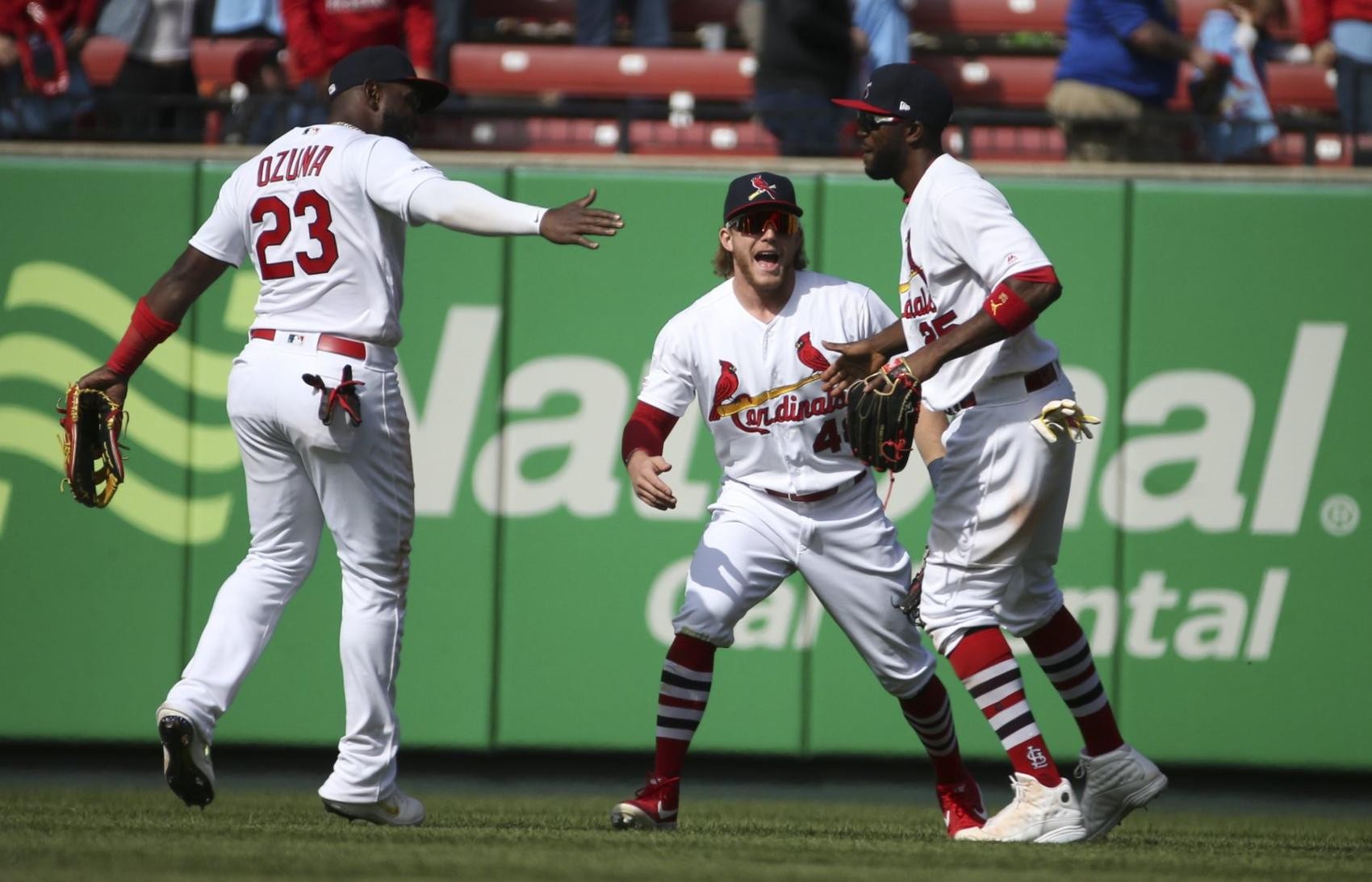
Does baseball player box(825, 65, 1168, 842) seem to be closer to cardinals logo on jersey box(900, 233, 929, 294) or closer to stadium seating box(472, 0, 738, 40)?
cardinals logo on jersey box(900, 233, 929, 294)

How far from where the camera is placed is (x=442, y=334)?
720 cm

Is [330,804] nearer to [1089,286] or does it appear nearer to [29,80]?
[1089,286]

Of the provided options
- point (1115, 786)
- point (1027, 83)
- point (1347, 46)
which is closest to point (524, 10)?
point (1027, 83)

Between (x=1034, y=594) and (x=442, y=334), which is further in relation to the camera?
(x=442, y=334)

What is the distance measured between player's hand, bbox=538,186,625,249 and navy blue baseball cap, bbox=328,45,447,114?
78cm

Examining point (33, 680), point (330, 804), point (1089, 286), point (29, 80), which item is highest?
point (29, 80)

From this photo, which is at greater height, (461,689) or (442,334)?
(442,334)

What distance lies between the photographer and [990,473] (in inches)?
186

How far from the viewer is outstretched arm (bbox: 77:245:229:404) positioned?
5.02m

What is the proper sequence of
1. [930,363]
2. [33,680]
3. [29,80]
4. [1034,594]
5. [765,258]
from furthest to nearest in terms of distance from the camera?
[29,80] < [33,680] < [765,258] < [1034,594] < [930,363]

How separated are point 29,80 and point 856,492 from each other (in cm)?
483

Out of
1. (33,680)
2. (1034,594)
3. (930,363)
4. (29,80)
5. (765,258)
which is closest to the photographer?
(930,363)

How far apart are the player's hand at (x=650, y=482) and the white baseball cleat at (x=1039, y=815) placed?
1.19 meters

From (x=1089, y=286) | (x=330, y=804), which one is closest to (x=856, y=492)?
(x=330, y=804)
